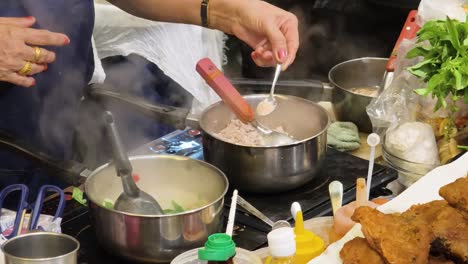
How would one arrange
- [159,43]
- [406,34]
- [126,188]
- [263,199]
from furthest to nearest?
[159,43]
[406,34]
[263,199]
[126,188]

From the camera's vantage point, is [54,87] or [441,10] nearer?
[441,10]

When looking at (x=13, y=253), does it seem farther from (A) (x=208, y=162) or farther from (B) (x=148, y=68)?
(B) (x=148, y=68)

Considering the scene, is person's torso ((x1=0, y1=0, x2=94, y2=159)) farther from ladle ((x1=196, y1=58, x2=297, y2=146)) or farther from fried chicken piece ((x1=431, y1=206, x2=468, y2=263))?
fried chicken piece ((x1=431, y1=206, x2=468, y2=263))

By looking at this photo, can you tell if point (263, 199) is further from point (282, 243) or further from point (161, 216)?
point (282, 243)

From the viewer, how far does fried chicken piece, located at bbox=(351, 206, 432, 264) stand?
3.91 feet

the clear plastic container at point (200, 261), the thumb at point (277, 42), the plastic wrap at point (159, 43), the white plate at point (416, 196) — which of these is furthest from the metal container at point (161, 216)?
the plastic wrap at point (159, 43)

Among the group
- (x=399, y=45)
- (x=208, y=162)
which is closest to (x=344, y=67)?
(x=399, y=45)

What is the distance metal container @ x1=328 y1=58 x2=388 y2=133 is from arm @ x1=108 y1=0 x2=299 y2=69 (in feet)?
1.12

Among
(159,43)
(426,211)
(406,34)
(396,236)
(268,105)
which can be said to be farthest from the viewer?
(159,43)

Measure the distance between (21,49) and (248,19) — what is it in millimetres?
713

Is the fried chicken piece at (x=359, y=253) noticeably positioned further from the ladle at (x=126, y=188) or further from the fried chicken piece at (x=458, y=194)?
the ladle at (x=126, y=188)

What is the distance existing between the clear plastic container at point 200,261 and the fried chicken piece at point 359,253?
26 cm

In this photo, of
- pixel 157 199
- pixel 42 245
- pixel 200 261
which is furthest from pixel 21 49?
pixel 200 261

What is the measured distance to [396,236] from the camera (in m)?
1.22
